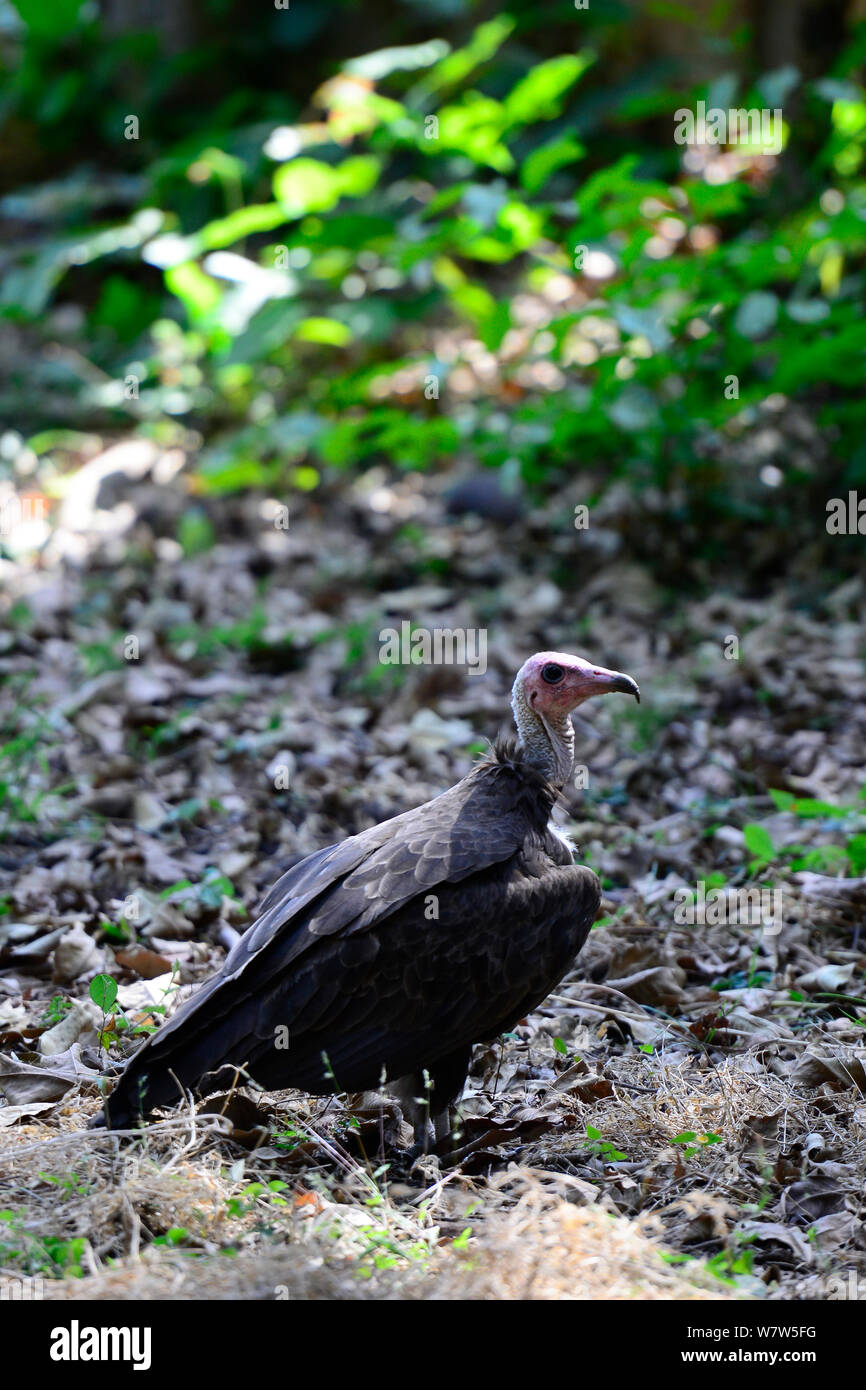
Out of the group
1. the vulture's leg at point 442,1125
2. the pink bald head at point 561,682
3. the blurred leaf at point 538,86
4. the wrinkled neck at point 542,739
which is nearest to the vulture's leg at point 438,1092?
the vulture's leg at point 442,1125

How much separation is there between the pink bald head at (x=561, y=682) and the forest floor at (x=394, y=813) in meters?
0.42

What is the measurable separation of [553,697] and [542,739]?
0.46ft

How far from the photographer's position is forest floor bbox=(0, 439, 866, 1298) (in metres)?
2.95

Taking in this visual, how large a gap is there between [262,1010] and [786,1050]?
1.60 metres

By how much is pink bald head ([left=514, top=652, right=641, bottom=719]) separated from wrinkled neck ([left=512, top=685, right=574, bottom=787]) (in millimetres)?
28

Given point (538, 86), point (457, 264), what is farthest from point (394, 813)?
point (457, 264)

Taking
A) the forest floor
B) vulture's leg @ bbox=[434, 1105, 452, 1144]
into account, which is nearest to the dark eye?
the forest floor

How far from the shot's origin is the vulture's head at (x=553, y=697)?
3787 mm

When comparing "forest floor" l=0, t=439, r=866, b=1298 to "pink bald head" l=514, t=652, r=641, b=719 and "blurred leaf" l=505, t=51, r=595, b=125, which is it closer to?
"pink bald head" l=514, t=652, r=641, b=719

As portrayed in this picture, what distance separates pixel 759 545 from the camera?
24.5 ft

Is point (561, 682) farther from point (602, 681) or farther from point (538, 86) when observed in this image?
point (538, 86)

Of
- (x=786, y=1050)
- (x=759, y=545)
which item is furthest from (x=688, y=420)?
(x=786, y=1050)

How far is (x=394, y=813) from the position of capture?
208 inches
